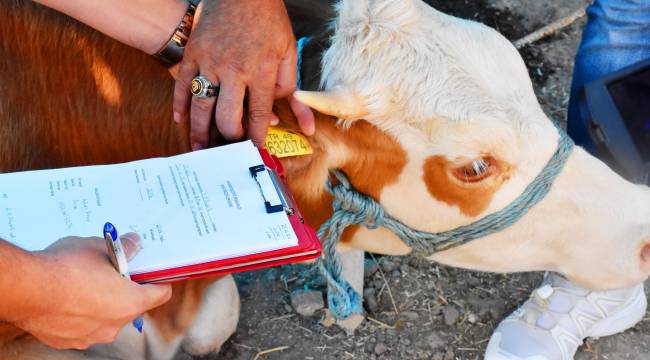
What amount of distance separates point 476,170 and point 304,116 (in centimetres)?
52

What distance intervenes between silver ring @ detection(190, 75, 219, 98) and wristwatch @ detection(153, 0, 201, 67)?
0.21 metres

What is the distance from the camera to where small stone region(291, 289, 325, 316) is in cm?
341

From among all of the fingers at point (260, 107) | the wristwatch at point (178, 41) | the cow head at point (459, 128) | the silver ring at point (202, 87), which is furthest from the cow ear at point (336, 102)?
the wristwatch at point (178, 41)

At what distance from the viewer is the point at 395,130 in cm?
216

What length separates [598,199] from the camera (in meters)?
2.30

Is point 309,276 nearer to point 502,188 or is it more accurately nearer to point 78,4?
point 502,188

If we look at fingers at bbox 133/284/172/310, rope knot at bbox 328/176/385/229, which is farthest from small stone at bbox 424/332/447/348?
fingers at bbox 133/284/172/310

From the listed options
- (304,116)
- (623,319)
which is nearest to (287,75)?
(304,116)

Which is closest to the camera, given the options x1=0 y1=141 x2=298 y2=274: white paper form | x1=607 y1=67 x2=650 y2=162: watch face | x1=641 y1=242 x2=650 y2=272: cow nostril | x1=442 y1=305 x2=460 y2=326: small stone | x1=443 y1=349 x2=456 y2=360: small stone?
x1=0 y1=141 x2=298 y2=274: white paper form

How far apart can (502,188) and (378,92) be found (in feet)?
1.59

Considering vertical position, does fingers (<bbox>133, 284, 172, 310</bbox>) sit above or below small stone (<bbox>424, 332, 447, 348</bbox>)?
above

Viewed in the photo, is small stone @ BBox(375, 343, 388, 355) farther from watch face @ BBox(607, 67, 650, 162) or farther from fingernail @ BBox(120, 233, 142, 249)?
fingernail @ BBox(120, 233, 142, 249)

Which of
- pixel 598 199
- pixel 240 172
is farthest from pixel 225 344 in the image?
pixel 598 199

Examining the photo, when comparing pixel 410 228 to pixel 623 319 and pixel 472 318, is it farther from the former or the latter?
pixel 623 319
